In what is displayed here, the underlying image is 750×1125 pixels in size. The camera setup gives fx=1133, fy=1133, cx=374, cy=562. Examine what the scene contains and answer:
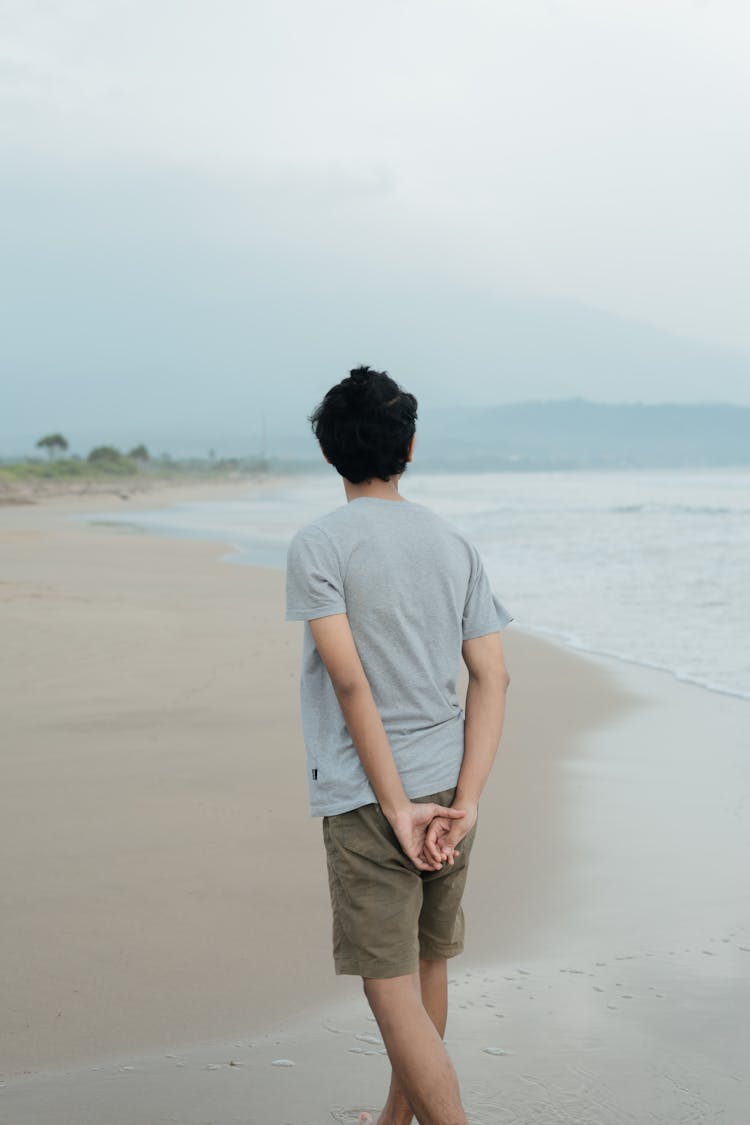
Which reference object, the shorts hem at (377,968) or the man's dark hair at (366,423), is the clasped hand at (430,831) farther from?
the man's dark hair at (366,423)

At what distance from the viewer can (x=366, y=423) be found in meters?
2.24

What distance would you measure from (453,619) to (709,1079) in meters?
1.41

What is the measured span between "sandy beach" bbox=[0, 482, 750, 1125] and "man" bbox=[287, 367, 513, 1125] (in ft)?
2.15

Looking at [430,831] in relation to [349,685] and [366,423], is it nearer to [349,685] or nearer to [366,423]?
[349,685]

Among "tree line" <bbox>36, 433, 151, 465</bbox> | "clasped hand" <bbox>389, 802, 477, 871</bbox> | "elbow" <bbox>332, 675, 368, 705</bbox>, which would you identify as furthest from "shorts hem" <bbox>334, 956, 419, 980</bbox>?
"tree line" <bbox>36, 433, 151, 465</bbox>

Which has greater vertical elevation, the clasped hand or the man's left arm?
the man's left arm

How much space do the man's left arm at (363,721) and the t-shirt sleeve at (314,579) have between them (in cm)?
2

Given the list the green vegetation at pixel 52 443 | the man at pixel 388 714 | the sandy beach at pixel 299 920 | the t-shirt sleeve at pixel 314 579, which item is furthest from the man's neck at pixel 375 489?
the green vegetation at pixel 52 443

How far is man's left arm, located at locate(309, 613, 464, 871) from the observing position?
215cm

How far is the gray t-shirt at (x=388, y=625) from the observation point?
86.0 inches

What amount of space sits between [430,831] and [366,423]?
0.81 m

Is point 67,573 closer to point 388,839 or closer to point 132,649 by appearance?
point 132,649

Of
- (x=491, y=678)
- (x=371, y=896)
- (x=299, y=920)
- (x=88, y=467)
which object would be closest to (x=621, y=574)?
(x=299, y=920)

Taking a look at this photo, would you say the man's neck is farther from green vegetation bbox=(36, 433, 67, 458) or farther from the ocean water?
green vegetation bbox=(36, 433, 67, 458)
